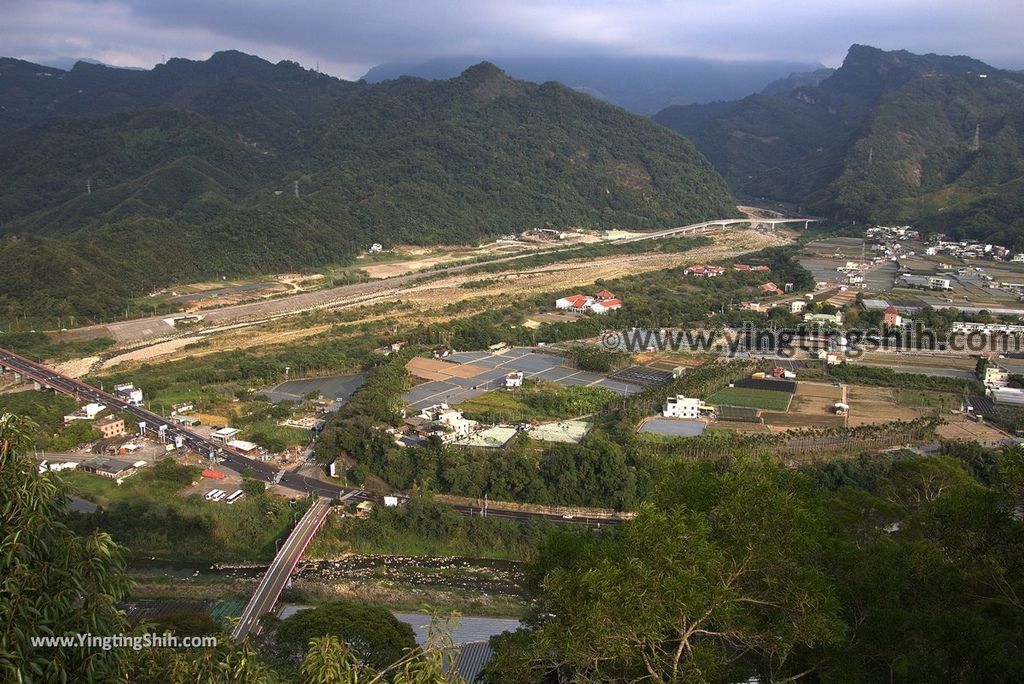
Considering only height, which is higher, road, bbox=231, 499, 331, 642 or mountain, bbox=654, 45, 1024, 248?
mountain, bbox=654, 45, 1024, 248

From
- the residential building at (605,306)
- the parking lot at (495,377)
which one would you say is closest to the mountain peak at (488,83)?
the residential building at (605,306)

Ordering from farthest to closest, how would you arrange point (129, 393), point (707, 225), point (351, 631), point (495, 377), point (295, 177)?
point (707, 225)
point (295, 177)
point (495, 377)
point (129, 393)
point (351, 631)

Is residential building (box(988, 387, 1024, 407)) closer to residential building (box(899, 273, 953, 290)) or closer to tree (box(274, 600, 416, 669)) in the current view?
residential building (box(899, 273, 953, 290))

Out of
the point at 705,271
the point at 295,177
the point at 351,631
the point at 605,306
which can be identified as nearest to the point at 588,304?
the point at 605,306

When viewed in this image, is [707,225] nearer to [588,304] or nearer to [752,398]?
[588,304]

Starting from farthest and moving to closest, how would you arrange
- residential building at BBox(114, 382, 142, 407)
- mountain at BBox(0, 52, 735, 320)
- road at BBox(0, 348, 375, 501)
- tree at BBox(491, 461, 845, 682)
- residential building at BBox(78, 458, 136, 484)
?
mountain at BBox(0, 52, 735, 320), residential building at BBox(114, 382, 142, 407), residential building at BBox(78, 458, 136, 484), road at BBox(0, 348, 375, 501), tree at BBox(491, 461, 845, 682)

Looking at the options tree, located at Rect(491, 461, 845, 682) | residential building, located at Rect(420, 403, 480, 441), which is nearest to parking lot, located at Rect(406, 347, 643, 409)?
residential building, located at Rect(420, 403, 480, 441)
